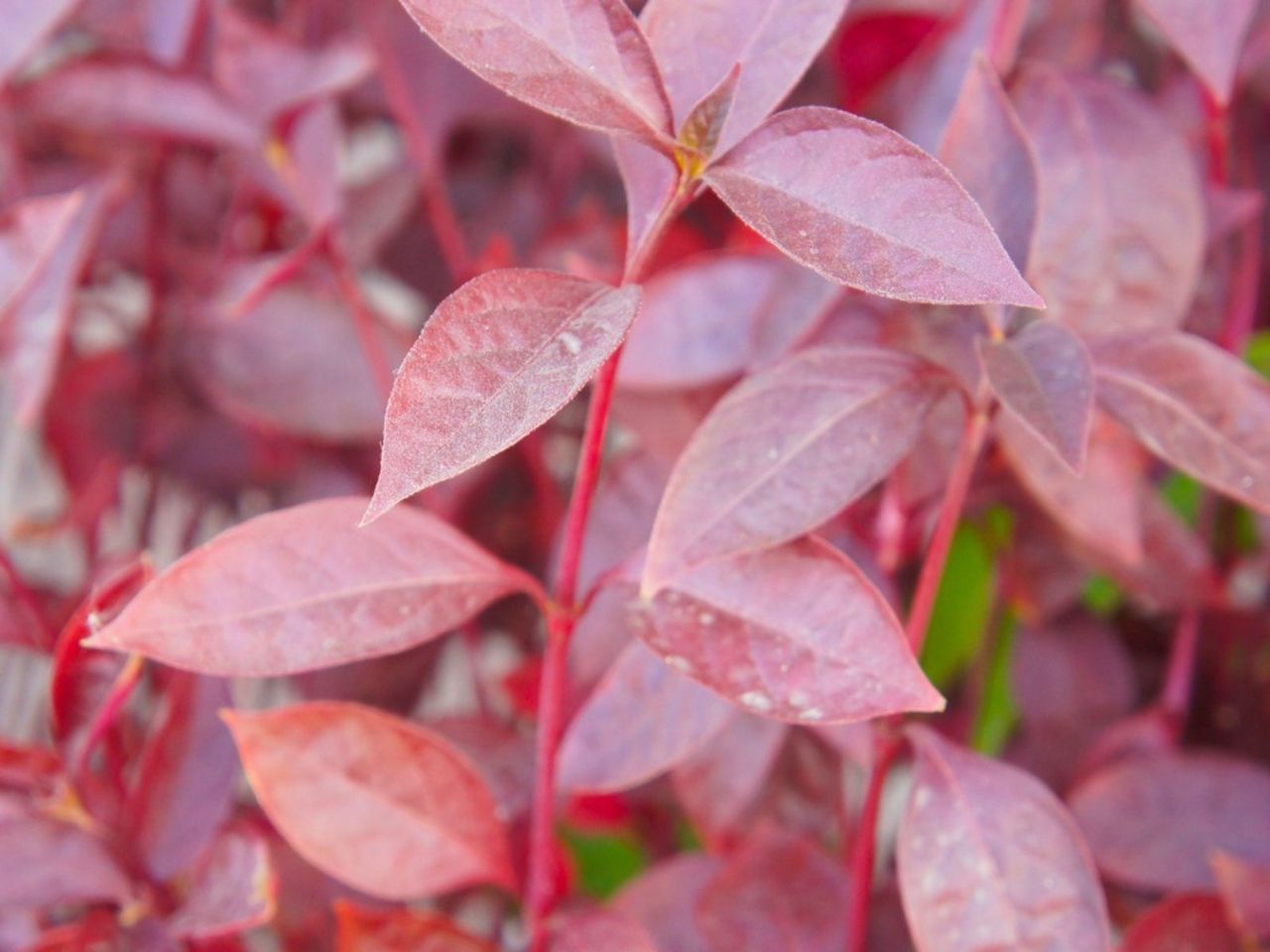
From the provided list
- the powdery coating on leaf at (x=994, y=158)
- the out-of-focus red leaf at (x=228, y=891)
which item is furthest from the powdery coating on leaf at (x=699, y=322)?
the out-of-focus red leaf at (x=228, y=891)

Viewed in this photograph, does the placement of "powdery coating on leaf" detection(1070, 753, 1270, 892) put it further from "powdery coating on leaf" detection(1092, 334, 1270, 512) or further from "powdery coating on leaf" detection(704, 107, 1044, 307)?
"powdery coating on leaf" detection(704, 107, 1044, 307)

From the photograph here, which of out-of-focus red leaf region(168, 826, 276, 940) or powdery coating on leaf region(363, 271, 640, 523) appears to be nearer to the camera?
powdery coating on leaf region(363, 271, 640, 523)

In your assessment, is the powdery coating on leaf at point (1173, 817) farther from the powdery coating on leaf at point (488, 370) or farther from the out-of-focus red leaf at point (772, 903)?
the powdery coating on leaf at point (488, 370)

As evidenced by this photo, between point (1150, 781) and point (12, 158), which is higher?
point (12, 158)

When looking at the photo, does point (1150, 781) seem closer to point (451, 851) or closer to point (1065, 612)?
point (1065, 612)

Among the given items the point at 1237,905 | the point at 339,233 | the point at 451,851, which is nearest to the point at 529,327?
the point at 451,851

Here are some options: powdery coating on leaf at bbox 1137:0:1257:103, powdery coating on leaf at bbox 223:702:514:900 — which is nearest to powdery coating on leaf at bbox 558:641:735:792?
powdery coating on leaf at bbox 223:702:514:900
